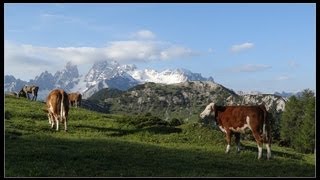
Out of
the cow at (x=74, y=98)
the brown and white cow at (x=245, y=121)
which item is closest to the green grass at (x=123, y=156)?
the brown and white cow at (x=245, y=121)

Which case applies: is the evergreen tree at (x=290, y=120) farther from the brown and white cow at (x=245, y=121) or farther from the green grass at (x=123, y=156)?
the brown and white cow at (x=245, y=121)

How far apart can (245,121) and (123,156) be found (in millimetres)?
7658

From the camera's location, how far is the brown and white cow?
2514 centimetres

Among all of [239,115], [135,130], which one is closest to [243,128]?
[239,115]

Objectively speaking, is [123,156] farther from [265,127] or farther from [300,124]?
[300,124]

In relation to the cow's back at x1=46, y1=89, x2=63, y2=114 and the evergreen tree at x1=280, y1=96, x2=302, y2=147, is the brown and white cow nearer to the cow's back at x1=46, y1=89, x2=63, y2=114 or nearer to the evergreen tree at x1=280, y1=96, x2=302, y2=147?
the cow's back at x1=46, y1=89, x2=63, y2=114

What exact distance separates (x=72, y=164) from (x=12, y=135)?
881cm

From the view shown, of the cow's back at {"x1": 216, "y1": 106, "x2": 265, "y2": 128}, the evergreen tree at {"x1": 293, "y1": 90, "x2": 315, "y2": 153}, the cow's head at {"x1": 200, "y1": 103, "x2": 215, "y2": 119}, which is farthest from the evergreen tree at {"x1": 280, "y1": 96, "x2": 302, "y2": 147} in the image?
the cow's back at {"x1": 216, "y1": 106, "x2": 265, "y2": 128}

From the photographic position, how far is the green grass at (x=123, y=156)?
18.8 metres

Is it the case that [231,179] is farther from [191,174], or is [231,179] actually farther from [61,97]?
[61,97]

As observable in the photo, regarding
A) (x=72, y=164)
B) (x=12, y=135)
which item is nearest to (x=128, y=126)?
(x=12, y=135)

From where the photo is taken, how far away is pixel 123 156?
73.4 ft
